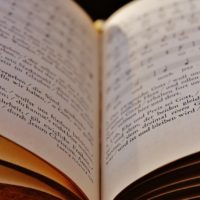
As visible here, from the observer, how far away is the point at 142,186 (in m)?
0.74

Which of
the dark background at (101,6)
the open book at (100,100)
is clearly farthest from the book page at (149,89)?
the dark background at (101,6)

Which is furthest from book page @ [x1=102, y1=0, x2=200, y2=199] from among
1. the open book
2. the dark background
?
the dark background

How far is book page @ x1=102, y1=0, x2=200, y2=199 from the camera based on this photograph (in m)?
0.75

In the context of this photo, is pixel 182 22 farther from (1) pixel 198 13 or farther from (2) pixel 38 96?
(2) pixel 38 96

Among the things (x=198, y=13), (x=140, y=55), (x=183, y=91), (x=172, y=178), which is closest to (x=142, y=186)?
(x=172, y=178)

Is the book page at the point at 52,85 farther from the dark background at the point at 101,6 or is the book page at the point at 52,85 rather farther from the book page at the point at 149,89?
the dark background at the point at 101,6

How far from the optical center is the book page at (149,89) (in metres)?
0.75

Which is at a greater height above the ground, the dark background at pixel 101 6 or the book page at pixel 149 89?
the dark background at pixel 101 6

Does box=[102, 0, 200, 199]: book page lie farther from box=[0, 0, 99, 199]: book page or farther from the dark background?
the dark background

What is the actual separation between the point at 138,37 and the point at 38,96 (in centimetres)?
31

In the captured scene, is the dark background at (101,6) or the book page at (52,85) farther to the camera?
the dark background at (101,6)

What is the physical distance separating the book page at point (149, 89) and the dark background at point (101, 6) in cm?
26

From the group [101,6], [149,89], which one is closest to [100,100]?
[149,89]

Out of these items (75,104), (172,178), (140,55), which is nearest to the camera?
(172,178)
